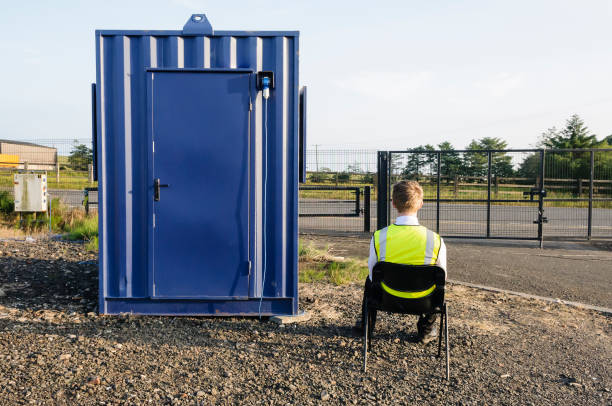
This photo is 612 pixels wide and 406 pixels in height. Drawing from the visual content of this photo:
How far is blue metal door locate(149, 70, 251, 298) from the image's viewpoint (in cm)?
485

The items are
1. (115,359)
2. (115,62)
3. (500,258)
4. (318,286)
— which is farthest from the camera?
(500,258)

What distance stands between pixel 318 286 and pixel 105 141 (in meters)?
3.14

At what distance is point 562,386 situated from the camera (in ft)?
12.0

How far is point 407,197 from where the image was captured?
153 inches

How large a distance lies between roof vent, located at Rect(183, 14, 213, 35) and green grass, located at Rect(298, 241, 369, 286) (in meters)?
3.46

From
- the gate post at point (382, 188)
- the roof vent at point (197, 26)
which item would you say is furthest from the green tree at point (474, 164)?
the roof vent at point (197, 26)

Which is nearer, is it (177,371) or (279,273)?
(177,371)

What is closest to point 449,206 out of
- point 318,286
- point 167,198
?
point 318,286

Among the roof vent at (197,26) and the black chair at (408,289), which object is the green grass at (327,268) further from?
the roof vent at (197,26)

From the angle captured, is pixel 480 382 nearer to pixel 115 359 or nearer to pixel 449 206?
pixel 115 359

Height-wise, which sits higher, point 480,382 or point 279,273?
point 279,273

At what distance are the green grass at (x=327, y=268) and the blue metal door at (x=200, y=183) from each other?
6.86 feet

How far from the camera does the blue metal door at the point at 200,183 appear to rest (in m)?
4.85

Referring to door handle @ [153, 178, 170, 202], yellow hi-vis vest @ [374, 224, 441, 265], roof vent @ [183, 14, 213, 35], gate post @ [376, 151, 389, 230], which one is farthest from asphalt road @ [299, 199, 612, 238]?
yellow hi-vis vest @ [374, 224, 441, 265]
